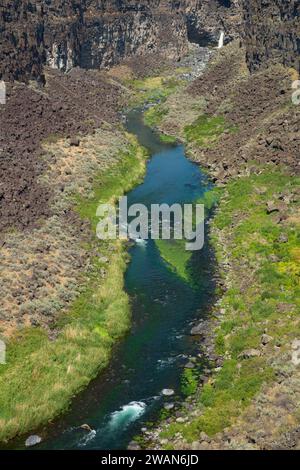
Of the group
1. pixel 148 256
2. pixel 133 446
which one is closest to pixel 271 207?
pixel 148 256

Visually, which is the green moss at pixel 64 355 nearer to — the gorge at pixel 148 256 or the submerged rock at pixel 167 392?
the gorge at pixel 148 256

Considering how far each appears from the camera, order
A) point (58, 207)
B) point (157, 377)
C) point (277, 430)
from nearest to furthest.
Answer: point (277, 430)
point (157, 377)
point (58, 207)

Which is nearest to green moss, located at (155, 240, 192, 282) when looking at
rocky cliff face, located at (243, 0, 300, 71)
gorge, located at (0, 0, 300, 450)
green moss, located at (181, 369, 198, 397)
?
gorge, located at (0, 0, 300, 450)

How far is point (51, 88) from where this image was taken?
4173 inches

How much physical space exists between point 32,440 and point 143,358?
11.3 meters

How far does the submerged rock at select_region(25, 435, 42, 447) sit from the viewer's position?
35750 millimetres

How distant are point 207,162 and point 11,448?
204ft

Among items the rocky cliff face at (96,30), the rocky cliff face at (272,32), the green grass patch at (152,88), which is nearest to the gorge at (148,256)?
the rocky cliff face at (272,32)

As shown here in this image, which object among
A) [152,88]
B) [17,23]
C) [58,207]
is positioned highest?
[17,23]

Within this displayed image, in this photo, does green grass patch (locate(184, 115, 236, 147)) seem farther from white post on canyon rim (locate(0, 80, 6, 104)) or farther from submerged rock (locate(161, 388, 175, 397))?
submerged rock (locate(161, 388, 175, 397))

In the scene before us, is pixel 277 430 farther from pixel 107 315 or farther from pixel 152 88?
pixel 152 88

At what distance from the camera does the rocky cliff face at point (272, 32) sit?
9675cm

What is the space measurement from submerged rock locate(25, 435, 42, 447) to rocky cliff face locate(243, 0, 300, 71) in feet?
262

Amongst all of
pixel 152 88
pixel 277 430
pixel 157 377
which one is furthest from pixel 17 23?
pixel 277 430
